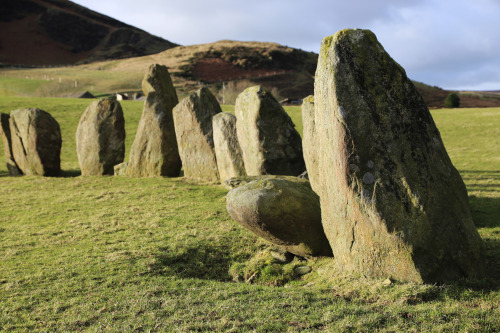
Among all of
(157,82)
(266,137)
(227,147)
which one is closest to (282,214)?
(266,137)

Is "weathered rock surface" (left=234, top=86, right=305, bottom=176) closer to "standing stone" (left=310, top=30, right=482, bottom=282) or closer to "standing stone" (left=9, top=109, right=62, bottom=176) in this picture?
"standing stone" (left=310, top=30, right=482, bottom=282)

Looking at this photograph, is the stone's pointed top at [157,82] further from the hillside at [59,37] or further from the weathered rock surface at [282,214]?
the hillside at [59,37]

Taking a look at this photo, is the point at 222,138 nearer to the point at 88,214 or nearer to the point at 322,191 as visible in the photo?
the point at 88,214

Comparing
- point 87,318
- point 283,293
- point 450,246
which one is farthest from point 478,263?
point 87,318

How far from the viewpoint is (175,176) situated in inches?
631

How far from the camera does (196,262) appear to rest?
24.2 feet

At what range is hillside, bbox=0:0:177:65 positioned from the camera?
116m

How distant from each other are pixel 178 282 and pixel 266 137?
240 inches

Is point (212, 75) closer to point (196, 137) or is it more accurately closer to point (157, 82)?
point (157, 82)

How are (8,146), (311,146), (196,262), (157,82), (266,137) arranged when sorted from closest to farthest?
(196,262) → (311,146) → (266,137) → (157,82) → (8,146)

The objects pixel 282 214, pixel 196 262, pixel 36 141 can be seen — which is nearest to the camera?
pixel 282 214

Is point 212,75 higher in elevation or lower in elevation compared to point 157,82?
higher

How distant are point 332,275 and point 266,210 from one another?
1366 millimetres

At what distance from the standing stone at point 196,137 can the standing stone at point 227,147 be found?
91 centimetres
